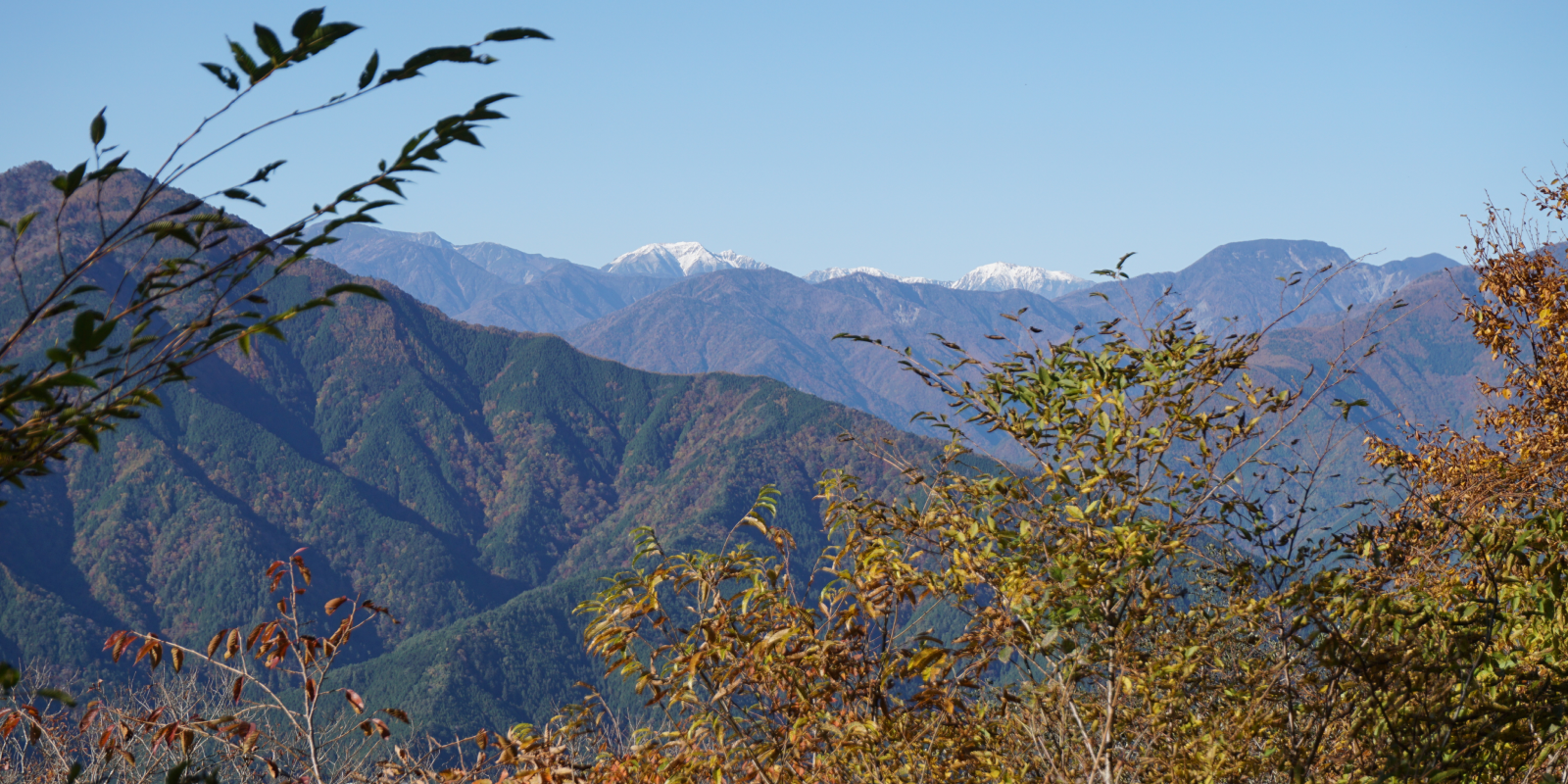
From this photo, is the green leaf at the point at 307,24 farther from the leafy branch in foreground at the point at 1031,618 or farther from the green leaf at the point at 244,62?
the leafy branch in foreground at the point at 1031,618

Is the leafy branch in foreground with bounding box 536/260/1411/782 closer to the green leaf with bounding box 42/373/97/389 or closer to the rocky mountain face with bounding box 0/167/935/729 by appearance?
the green leaf with bounding box 42/373/97/389

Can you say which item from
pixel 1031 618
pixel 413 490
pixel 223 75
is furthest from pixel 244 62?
pixel 413 490

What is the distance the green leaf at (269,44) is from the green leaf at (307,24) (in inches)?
1.5

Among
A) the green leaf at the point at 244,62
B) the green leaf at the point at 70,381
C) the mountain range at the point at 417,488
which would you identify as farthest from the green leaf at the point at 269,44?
the mountain range at the point at 417,488

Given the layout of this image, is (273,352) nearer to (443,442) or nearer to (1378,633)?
(443,442)

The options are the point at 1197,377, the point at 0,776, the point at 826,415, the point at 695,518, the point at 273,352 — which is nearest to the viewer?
the point at 1197,377

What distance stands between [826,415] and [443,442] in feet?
197

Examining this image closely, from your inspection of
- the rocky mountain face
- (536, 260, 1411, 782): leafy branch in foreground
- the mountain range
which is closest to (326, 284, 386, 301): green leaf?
(536, 260, 1411, 782): leafy branch in foreground

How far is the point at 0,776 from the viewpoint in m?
13.6

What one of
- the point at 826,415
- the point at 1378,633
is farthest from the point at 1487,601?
the point at 826,415

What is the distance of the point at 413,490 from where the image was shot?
14538 centimetres

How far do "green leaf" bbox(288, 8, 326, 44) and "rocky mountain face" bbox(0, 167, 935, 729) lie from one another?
74617 millimetres

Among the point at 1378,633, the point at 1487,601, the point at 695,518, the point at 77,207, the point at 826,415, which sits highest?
the point at 77,207

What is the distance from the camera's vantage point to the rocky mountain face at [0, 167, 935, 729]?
3494 inches
